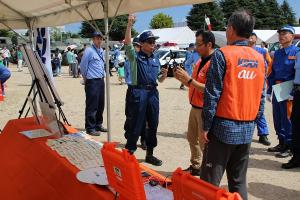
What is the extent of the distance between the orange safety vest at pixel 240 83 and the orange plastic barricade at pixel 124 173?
1.10 metres

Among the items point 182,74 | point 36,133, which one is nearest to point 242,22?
point 182,74

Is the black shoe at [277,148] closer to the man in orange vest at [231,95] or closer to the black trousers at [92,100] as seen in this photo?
the man in orange vest at [231,95]

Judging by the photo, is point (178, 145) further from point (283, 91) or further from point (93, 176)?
point (93, 176)

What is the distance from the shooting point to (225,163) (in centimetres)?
312

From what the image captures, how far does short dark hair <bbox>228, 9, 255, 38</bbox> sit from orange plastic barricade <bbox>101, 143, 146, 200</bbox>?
4.63 ft

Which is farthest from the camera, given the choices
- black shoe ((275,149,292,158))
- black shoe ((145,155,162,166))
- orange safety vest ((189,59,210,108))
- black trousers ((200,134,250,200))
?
black shoe ((275,149,292,158))

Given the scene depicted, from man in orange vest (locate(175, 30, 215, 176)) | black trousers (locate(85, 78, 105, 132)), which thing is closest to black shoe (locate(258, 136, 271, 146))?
man in orange vest (locate(175, 30, 215, 176))

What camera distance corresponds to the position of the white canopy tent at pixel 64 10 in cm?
492

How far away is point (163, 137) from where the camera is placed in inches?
292

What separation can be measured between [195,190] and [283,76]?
464 cm

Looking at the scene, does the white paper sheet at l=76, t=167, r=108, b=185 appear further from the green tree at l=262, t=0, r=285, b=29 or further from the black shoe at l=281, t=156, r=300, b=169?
the green tree at l=262, t=0, r=285, b=29

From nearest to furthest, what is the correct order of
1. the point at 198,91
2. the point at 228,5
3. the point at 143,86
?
the point at 198,91 < the point at 143,86 < the point at 228,5

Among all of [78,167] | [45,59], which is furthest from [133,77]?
[45,59]

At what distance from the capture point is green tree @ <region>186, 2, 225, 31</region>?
210ft
